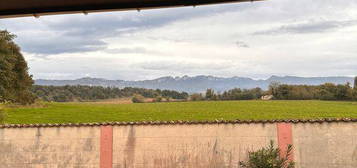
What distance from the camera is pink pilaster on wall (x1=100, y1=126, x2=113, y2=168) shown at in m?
16.3

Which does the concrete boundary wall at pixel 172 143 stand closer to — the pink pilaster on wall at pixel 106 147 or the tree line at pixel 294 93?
the pink pilaster on wall at pixel 106 147

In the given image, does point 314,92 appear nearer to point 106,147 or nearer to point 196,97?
point 196,97

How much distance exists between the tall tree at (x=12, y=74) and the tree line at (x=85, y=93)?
4979 cm

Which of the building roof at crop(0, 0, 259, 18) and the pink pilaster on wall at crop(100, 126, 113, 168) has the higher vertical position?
the building roof at crop(0, 0, 259, 18)

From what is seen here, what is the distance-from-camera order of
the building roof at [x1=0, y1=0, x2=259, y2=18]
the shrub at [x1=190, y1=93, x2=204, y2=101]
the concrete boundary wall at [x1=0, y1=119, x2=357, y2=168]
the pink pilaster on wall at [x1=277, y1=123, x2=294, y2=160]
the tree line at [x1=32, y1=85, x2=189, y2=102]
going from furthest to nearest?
the tree line at [x1=32, y1=85, x2=189, y2=102]
the shrub at [x1=190, y1=93, x2=204, y2=101]
the pink pilaster on wall at [x1=277, y1=123, x2=294, y2=160]
the concrete boundary wall at [x1=0, y1=119, x2=357, y2=168]
the building roof at [x1=0, y1=0, x2=259, y2=18]

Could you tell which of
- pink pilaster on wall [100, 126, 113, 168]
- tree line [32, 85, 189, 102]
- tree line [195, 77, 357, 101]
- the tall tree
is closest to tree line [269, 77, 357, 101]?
tree line [195, 77, 357, 101]

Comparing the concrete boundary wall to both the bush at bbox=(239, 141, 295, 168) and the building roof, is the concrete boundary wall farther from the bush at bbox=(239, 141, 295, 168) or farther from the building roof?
the building roof

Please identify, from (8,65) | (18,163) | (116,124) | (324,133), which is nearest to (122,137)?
(116,124)

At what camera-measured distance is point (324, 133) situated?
15.2 meters

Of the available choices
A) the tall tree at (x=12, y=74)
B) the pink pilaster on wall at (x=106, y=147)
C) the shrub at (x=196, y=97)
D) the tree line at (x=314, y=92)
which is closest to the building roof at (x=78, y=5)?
the pink pilaster on wall at (x=106, y=147)

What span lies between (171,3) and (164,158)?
1141 cm

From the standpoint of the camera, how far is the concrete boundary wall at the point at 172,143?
49.6 feet

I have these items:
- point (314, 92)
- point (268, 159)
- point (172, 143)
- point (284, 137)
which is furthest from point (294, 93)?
point (268, 159)

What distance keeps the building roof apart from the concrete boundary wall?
10938 mm
